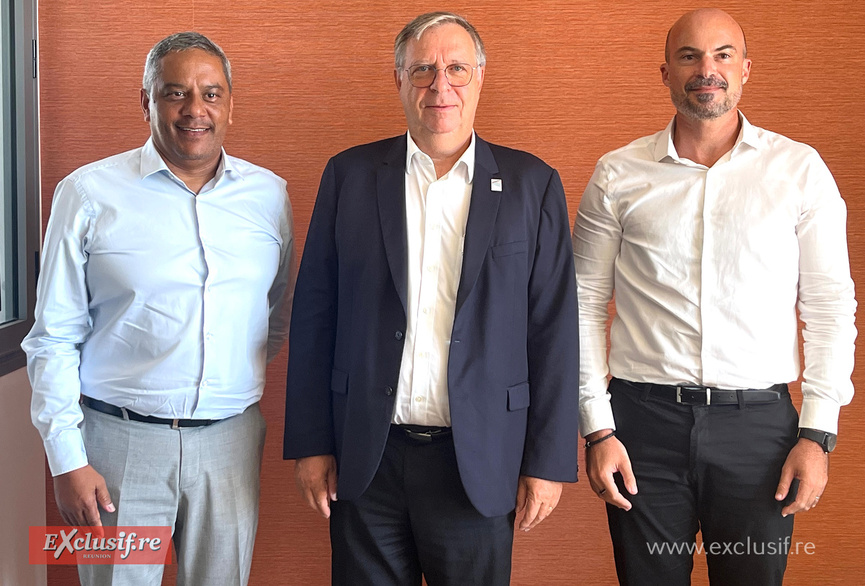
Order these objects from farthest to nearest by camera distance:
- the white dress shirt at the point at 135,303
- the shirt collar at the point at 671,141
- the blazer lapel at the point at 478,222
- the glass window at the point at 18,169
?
the glass window at the point at 18,169
the shirt collar at the point at 671,141
the white dress shirt at the point at 135,303
the blazer lapel at the point at 478,222

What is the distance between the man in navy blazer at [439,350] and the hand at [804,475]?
557 mm

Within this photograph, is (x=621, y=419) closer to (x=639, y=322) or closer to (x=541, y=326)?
(x=639, y=322)

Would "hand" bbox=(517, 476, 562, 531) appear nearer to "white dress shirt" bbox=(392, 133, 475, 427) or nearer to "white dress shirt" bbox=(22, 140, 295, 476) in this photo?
"white dress shirt" bbox=(392, 133, 475, 427)

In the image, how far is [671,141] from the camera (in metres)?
2.05

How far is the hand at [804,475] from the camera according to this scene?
73.5 inches

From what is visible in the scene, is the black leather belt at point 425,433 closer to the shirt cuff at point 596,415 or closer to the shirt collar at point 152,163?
the shirt cuff at point 596,415

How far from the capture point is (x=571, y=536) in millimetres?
2820

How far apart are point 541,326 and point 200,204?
965 mm

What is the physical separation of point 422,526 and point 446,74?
115 cm

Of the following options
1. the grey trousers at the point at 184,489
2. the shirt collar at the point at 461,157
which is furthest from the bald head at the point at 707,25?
the grey trousers at the point at 184,489

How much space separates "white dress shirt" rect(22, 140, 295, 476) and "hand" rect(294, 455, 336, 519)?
0.90 feet

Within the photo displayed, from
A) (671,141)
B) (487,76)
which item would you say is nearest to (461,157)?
(671,141)

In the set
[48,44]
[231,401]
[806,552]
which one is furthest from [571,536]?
[48,44]

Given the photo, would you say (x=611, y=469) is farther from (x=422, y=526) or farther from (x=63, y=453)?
(x=63, y=453)
